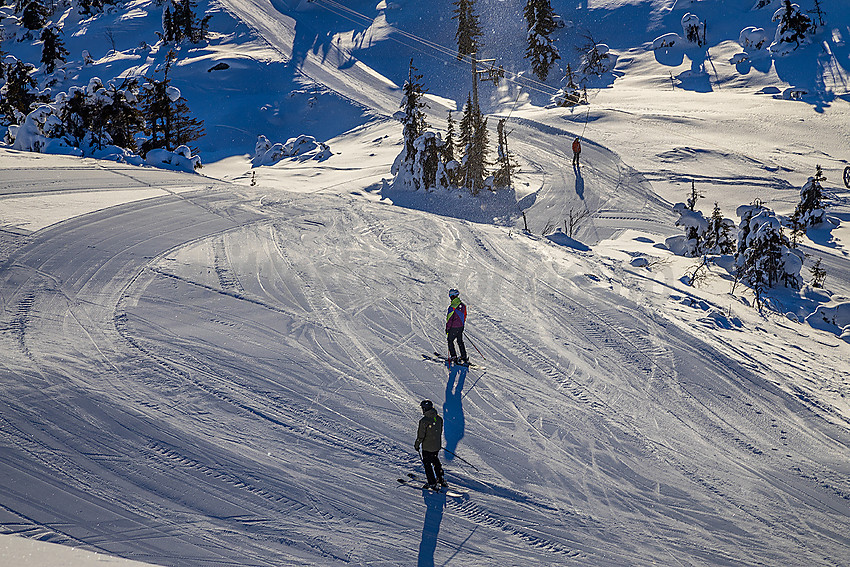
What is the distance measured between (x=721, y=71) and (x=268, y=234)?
105 feet

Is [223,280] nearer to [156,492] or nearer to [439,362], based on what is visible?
[439,362]

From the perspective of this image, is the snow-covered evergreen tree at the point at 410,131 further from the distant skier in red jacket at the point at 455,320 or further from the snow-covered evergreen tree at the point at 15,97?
the snow-covered evergreen tree at the point at 15,97

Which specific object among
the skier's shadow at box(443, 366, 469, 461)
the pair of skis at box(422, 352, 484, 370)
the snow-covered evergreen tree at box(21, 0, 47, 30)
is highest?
the snow-covered evergreen tree at box(21, 0, 47, 30)

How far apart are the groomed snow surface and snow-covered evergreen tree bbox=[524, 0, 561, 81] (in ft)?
78.8

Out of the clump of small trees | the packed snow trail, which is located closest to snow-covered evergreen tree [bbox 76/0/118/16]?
the packed snow trail

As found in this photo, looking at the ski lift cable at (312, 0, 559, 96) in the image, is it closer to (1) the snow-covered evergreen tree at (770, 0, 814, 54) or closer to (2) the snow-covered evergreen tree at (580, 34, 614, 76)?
(2) the snow-covered evergreen tree at (580, 34, 614, 76)

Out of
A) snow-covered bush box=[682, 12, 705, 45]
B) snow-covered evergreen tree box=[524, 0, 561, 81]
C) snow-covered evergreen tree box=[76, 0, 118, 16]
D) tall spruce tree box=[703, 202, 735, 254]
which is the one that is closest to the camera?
tall spruce tree box=[703, 202, 735, 254]

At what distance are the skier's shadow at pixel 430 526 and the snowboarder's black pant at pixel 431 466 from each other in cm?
20

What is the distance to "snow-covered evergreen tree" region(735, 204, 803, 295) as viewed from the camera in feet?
51.2

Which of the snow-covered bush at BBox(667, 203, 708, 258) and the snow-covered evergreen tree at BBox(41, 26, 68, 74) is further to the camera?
the snow-covered evergreen tree at BBox(41, 26, 68, 74)

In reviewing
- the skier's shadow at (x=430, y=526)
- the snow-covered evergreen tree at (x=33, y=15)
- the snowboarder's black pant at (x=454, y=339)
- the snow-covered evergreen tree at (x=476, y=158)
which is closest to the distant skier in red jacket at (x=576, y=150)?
the snow-covered evergreen tree at (x=476, y=158)

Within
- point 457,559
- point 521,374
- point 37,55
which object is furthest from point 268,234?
point 37,55

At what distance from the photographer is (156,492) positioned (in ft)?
25.5

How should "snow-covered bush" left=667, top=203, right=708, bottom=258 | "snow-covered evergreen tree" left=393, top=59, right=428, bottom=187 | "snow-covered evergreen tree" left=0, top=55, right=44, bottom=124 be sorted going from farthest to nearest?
1. "snow-covered evergreen tree" left=0, top=55, right=44, bottom=124
2. "snow-covered evergreen tree" left=393, top=59, right=428, bottom=187
3. "snow-covered bush" left=667, top=203, right=708, bottom=258
